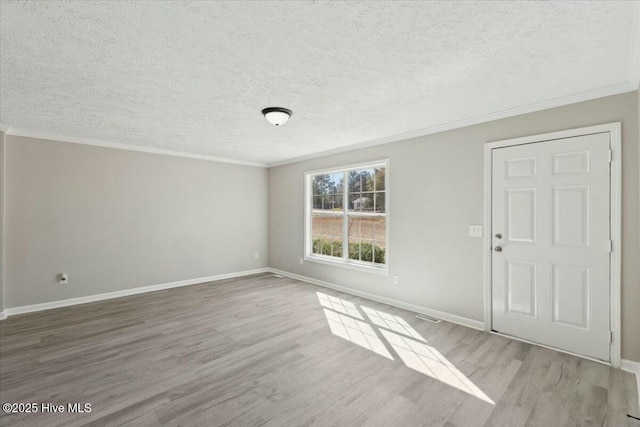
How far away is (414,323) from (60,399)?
11.2ft

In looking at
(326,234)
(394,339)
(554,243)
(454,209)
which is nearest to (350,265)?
(326,234)

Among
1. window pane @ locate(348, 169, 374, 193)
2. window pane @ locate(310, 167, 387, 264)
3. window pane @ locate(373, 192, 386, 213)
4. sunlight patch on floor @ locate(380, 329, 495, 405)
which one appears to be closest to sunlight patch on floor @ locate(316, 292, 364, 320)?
sunlight patch on floor @ locate(380, 329, 495, 405)

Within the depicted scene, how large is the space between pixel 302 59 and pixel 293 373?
2.55 metres

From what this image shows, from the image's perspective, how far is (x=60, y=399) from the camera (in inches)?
84.7

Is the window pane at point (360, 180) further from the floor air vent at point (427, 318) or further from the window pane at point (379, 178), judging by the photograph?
the floor air vent at point (427, 318)

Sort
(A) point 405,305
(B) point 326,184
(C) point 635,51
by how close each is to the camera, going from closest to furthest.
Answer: (C) point 635,51 < (A) point 405,305 < (B) point 326,184

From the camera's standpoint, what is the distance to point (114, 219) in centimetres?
472

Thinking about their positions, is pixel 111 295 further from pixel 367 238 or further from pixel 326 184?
pixel 367 238

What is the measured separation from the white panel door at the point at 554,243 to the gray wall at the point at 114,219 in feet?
15.9

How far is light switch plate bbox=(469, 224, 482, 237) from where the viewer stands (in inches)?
135

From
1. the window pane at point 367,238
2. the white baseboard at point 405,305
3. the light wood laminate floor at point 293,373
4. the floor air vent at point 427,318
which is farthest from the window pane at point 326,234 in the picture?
the floor air vent at point 427,318

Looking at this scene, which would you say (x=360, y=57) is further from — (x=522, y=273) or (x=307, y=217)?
(x=307, y=217)

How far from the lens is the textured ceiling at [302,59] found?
1.64 m

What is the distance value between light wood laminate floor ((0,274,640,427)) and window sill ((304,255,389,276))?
2.31 feet
